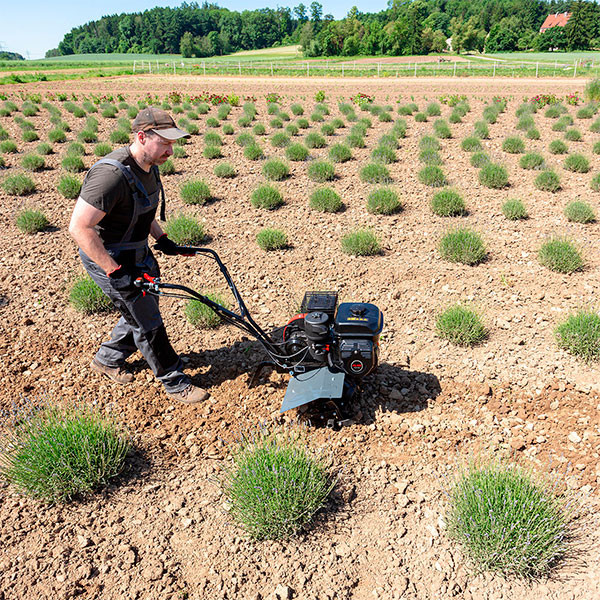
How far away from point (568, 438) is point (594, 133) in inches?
472

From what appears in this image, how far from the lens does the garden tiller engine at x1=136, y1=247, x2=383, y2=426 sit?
133 inches

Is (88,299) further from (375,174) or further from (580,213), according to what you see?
(580,213)

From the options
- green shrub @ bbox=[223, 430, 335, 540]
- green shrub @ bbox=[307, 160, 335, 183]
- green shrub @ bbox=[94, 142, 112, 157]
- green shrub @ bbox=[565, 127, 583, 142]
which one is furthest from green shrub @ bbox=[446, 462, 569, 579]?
green shrub @ bbox=[565, 127, 583, 142]

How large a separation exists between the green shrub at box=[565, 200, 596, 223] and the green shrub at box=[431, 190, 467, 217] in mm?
1519

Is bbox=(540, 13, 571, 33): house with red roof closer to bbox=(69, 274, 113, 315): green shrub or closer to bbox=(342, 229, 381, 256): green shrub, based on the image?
bbox=(342, 229, 381, 256): green shrub

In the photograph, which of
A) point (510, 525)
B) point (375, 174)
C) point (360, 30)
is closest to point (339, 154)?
point (375, 174)

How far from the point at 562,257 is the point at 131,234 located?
4.83m

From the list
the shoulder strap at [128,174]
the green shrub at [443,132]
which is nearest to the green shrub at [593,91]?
the green shrub at [443,132]

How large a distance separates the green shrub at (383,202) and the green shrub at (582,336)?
370cm

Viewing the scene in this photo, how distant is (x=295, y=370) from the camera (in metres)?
3.68

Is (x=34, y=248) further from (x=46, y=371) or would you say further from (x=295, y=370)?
(x=295, y=370)

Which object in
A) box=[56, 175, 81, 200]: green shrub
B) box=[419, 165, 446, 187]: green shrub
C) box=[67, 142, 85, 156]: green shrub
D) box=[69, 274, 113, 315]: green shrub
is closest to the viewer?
box=[69, 274, 113, 315]: green shrub

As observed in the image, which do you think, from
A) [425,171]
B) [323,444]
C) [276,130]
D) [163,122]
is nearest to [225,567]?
[323,444]

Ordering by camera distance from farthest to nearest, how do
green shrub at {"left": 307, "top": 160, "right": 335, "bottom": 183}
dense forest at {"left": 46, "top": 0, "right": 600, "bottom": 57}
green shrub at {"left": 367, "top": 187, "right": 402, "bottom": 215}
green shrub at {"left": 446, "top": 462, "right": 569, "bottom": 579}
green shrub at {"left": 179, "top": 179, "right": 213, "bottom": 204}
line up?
dense forest at {"left": 46, "top": 0, "right": 600, "bottom": 57} < green shrub at {"left": 307, "top": 160, "right": 335, "bottom": 183} < green shrub at {"left": 179, "top": 179, "right": 213, "bottom": 204} < green shrub at {"left": 367, "top": 187, "right": 402, "bottom": 215} < green shrub at {"left": 446, "top": 462, "right": 569, "bottom": 579}
